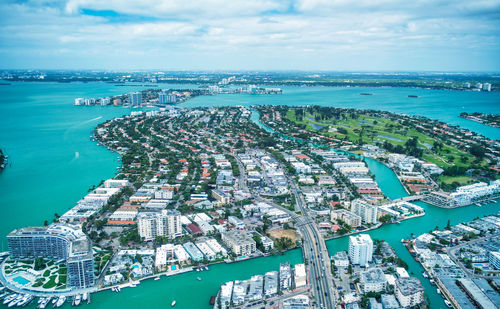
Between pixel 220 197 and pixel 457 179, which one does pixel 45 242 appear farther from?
pixel 457 179

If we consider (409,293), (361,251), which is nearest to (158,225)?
(361,251)

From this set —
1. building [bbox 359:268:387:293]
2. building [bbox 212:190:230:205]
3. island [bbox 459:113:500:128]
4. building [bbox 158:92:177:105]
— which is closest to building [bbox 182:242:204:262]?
building [bbox 212:190:230:205]

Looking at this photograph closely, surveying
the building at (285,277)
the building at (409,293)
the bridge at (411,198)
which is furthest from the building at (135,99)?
the building at (409,293)

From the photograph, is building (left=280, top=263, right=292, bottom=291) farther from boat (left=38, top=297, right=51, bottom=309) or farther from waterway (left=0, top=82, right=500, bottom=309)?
boat (left=38, top=297, right=51, bottom=309)

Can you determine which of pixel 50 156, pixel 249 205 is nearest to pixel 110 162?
pixel 50 156

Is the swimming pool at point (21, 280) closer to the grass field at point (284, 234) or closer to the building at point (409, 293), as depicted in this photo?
the grass field at point (284, 234)

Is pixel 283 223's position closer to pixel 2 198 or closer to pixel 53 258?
pixel 53 258

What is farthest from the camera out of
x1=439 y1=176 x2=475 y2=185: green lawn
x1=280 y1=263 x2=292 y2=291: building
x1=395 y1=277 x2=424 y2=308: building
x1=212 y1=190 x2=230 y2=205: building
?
x1=439 y1=176 x2=475 y2=185: green lawn
